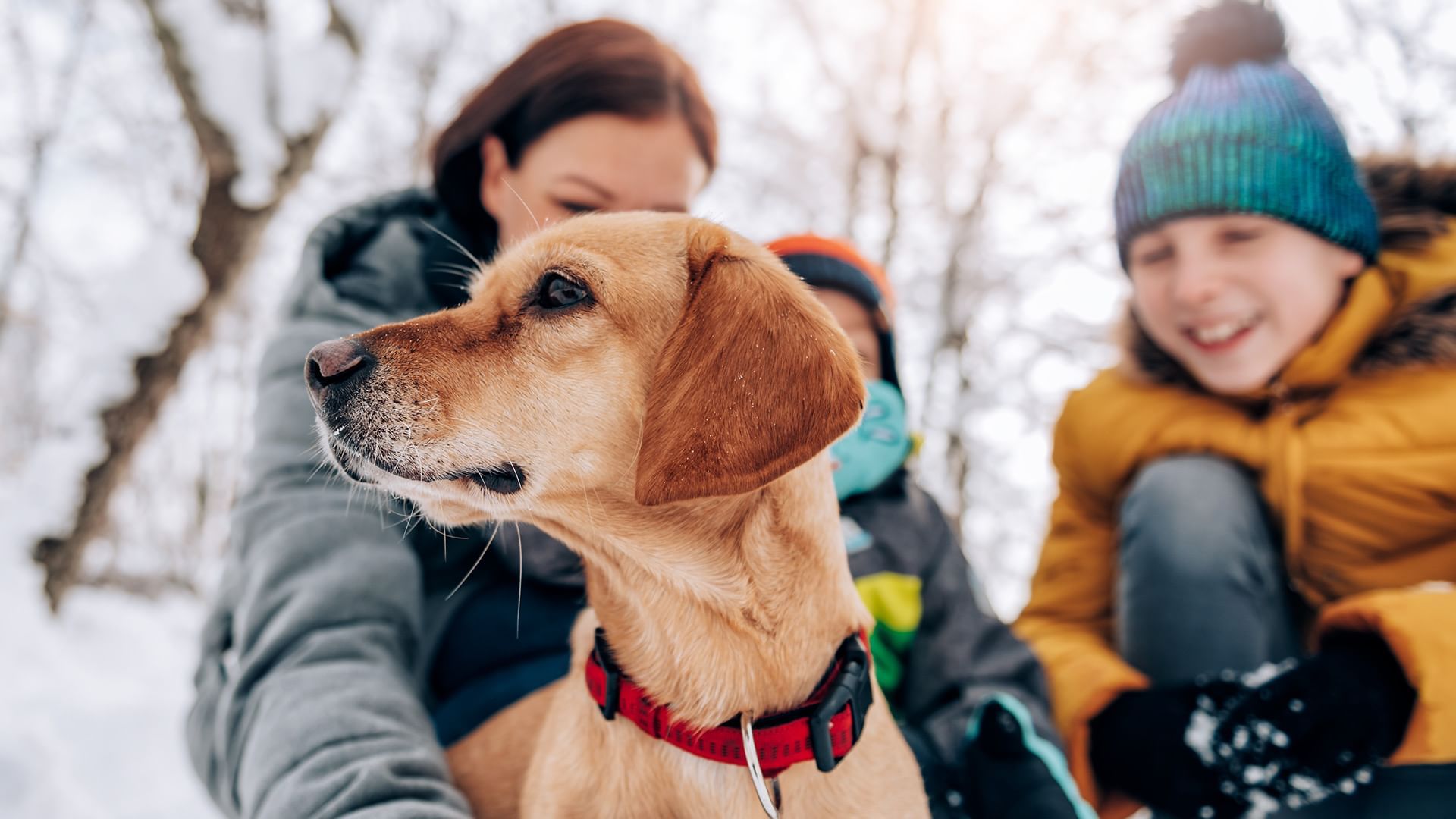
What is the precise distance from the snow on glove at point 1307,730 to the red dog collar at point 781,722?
3.87 feet

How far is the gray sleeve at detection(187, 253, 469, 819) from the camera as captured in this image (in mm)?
1447

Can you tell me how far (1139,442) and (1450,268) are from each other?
102 centimetres

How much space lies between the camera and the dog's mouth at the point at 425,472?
1351mm

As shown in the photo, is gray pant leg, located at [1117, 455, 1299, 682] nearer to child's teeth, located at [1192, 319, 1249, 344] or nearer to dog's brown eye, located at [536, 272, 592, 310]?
child's teeth, located at [1192, 319, 1249, 344]

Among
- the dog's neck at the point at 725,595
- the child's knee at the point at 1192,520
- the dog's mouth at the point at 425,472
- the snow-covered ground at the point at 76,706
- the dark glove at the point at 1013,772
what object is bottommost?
the snow-covered ground at the point at 76,706

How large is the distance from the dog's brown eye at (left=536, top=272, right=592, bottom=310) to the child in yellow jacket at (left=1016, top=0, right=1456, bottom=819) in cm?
184

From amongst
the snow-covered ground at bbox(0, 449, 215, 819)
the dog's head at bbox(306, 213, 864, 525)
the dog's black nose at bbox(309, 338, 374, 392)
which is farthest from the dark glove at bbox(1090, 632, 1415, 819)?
the snow-covered ground at bbox(0, 449, 215, 819)

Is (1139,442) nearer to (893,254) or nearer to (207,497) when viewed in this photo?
(893,254)

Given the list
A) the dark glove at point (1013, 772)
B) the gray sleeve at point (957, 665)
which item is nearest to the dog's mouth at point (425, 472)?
the dark glove at point (1013, 772)

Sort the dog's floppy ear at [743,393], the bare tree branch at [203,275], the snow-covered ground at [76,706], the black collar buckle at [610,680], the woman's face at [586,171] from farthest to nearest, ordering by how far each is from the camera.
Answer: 1. the bare tree branch at [203,275]
2. the snow-covered ground at [76,706]
3. the woman's face at [586,171]
4. the black collar buckle at [610,680]
5. the dog's floppy ear at [743,393]

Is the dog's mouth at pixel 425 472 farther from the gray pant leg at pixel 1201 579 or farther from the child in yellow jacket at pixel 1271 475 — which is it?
the gray pant leg at pixel 1201 579

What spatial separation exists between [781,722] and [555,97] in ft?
6.02

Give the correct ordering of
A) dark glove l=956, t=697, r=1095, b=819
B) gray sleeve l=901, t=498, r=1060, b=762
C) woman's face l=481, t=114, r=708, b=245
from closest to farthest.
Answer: dark glove l=956, t=697, r=1095, b=819, gray sleeve l=901, t=498, r=1060, b=762, woman's face l=481, t=114, r=708, b=245

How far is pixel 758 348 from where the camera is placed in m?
1.35
